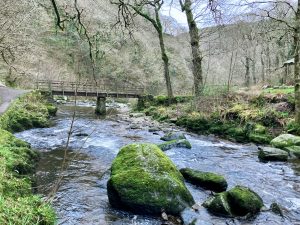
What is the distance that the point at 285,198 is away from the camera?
6699 mm

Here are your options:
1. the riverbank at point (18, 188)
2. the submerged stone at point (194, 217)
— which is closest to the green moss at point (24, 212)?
the riverbank at point (18, 188)

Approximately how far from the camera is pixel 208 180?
7.10 metres

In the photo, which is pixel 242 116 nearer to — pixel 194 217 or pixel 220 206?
pixel 220 206

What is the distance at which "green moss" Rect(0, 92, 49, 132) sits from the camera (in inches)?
506

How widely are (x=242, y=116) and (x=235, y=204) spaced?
8.73 metres

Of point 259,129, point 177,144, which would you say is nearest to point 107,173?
point 177,144

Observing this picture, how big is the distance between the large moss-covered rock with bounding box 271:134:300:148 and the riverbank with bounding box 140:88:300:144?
0.84 meters

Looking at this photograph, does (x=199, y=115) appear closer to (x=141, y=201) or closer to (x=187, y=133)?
(x=187, y=133)

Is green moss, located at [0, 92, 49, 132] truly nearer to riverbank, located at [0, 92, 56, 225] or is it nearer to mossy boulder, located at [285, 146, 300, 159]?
riverbank, located at [0, 92, 56, 225]

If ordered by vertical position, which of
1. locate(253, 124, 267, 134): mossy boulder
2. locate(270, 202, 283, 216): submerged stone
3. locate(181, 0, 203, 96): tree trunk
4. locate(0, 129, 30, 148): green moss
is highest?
locate(181, 0, 203, 96): tree trunk

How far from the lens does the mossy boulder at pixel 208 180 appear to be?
7004mm

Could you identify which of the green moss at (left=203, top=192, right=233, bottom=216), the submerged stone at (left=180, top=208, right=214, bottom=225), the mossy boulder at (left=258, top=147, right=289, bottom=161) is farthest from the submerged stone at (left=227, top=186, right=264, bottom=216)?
the mossy boulder at (left=258, top=147, right=289, bottom=161)

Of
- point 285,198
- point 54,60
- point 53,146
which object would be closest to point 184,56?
point 54,60

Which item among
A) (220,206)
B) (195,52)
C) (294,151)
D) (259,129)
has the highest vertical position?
(195,52)
